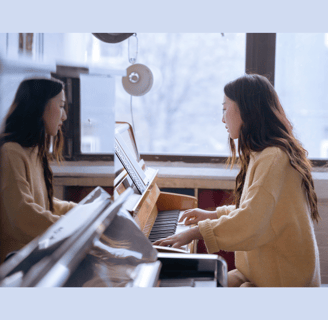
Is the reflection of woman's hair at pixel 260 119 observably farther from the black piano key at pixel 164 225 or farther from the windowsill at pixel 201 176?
the windowsill at pixel 201 176

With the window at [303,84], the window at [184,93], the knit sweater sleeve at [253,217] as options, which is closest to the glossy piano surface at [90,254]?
the knit sweater sleeve at [253,217]

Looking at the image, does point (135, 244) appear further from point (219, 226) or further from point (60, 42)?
point (60, 42)

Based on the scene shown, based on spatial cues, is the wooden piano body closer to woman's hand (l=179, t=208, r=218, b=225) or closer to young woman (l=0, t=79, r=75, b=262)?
woman's hand (l=179, t=208, r=218, b=225)

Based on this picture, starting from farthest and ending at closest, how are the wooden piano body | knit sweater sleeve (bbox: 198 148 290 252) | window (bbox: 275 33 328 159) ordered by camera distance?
window (bbox: 275 33 328 159) < the wooden piano body < knit sweater sleeve (bbox: 198 148 290 252)

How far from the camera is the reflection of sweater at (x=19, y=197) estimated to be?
0.60 metres

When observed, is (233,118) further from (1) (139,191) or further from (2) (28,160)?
(2) (28,160)

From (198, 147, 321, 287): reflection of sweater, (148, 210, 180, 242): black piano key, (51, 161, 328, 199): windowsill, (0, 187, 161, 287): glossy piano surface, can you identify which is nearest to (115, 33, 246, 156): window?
(51, 161, 328, 199): windowsill

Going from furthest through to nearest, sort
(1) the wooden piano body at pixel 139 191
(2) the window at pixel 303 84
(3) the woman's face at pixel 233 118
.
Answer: (2) the window at pixel 303 84 → (1) the wooden piano body at pixel 139 191 → (3) the woman's face at pixel 233 118

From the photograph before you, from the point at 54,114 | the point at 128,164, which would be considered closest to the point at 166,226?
the point at 128,164

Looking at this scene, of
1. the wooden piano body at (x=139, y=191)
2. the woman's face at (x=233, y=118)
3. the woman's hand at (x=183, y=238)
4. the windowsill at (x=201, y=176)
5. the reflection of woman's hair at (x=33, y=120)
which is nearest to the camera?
the reflection of woman's hair at (x=33, y=120)

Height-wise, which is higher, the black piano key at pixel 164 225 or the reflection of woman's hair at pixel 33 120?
the reflection of woman's hair at pixel 33 120

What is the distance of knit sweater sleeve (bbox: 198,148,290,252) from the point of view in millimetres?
1116

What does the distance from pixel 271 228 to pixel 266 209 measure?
14 centimetres

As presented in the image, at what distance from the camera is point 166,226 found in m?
1.78
